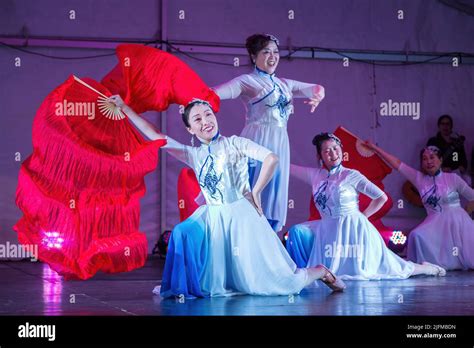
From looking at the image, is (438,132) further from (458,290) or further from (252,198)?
(252,198)

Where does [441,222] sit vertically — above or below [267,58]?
below

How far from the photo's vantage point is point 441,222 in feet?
26.3

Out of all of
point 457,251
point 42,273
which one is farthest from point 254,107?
point 457,251

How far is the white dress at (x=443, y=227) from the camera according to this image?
25.8 ft

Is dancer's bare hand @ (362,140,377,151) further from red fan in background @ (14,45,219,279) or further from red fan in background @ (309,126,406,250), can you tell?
red fan in background @ (14,45,219,279)

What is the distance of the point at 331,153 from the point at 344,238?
665 mm

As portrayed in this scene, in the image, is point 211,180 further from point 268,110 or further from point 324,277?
point 268,110

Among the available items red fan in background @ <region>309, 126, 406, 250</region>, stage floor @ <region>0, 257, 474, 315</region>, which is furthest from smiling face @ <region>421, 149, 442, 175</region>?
stage floor @ <region>0, 257, 474, 315</region>

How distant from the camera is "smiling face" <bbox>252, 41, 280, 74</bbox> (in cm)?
588

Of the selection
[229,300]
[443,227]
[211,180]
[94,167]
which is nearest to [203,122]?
[211,180]

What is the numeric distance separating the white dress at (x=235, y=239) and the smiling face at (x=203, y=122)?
0.06 meters

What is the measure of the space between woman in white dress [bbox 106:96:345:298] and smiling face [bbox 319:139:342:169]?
175cm
